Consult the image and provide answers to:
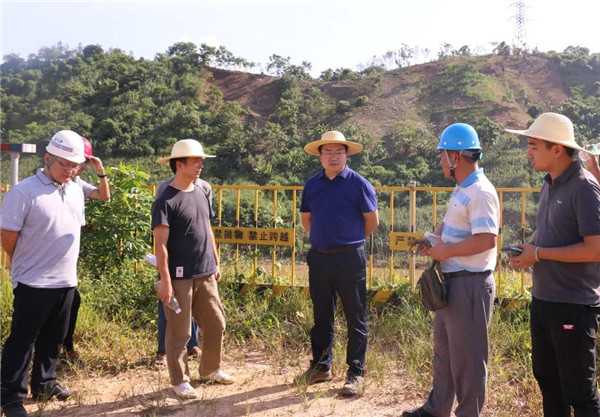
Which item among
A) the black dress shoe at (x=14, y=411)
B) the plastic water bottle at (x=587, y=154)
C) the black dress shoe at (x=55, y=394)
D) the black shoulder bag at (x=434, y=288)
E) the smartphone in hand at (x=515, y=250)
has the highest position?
the plastic water bottle at (x=587, y=154)

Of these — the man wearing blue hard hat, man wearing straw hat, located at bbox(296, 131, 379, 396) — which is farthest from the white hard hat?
the man wearing blue hard hat

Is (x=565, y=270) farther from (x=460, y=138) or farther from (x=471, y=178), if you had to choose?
(x=460, y=138)

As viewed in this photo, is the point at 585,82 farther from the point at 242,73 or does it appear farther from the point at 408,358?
the point at 408,358

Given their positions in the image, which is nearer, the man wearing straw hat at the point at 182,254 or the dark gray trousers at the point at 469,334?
the dark gray trousers at the point at 469,334

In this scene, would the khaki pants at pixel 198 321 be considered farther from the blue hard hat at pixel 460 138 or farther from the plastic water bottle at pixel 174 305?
the blue hard hat at pixel 460 138

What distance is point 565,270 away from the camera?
2.85 meters

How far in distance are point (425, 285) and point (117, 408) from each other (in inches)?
88.8

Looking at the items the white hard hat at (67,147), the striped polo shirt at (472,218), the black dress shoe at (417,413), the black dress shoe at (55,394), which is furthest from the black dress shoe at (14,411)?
the striped polo shirt at (472,218)

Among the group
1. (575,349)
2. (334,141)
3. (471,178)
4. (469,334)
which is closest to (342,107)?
(334,141)

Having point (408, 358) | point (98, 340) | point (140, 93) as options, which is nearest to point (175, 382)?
point (98, 340)

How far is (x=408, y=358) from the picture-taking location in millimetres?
4457

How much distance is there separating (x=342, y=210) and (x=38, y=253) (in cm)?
206

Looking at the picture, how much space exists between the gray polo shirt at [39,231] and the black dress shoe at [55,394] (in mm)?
779

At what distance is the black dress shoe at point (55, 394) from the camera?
3.89m
